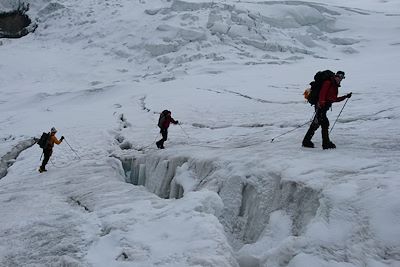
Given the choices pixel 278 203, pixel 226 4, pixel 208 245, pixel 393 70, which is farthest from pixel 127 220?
pixel 226 4

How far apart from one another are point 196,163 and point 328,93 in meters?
3.74

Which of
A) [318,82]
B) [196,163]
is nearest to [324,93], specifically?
[318,82]

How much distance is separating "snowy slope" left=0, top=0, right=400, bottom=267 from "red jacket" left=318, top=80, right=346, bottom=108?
107 cm

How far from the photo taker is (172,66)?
35781 millimetres

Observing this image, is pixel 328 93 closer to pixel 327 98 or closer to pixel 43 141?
pixel 327 98

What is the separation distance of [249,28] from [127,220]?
37.1 m

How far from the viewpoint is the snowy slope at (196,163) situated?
224 inches

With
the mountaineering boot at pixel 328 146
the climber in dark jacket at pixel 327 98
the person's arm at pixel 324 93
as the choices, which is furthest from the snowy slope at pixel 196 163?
the person's arm at pixel 324 93

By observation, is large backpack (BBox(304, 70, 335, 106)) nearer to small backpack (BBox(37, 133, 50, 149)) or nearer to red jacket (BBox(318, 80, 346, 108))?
red jacket (BBox(318, 80, 346, 108))

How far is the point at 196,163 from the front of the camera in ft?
34.6

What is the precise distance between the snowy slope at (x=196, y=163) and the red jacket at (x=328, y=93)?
107 centimetres

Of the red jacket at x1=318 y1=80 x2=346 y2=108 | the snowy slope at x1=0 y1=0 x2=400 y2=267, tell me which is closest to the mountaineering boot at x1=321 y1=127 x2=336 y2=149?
the snowy slope at x1=0 y1=0 x2=400 y2=267

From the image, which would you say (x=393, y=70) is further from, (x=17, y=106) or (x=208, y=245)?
(x=17, y=106)

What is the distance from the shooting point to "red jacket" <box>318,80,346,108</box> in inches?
331
